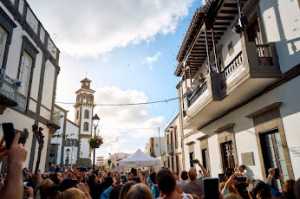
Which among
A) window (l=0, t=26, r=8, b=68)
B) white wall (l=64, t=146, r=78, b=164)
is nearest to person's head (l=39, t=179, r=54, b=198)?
window (l=0, t=26, r=8, b=68)

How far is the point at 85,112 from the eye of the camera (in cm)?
6053

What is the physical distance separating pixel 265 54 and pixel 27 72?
1142 cm

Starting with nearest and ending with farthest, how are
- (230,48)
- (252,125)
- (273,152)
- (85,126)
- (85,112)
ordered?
(273,152) < (252,125) < (230,48) < (85,126) < (85,112)

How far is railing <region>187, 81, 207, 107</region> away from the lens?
11.6 metres

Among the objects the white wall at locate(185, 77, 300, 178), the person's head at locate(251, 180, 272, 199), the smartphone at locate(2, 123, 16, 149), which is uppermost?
the white wall at locate(185, 77, 300, 178)

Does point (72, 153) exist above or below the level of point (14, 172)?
above

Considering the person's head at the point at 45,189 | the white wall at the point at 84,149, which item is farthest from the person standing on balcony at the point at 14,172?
the white wall at the point at 84,149

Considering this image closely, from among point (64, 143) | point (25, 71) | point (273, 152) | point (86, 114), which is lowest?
point (273, 152)

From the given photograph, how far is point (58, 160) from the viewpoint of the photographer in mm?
38938

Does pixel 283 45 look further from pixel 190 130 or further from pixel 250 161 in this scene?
pixel 190 130

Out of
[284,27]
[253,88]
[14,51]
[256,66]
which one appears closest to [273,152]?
[253,88]

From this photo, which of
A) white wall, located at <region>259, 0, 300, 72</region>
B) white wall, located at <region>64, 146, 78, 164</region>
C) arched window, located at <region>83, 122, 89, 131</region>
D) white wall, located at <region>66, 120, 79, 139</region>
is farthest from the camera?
arched window, located at <region>83, 122, 89, 131</region>

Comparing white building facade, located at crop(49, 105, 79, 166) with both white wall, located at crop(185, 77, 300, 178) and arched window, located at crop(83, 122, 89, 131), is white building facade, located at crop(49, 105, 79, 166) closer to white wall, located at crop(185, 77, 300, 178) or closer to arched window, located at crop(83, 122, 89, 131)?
arched window, located at crop(83, 122, 89, 131)

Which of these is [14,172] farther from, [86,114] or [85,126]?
[86,114]
